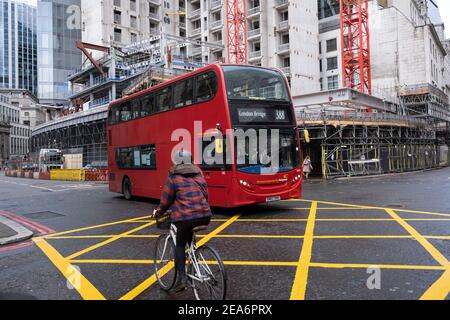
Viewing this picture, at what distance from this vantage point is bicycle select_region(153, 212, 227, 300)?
393 centimetres

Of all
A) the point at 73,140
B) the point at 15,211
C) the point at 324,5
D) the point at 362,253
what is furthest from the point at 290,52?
the point at 362,253

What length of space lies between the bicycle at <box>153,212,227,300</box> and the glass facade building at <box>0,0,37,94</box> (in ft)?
435

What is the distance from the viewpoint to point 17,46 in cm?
11856

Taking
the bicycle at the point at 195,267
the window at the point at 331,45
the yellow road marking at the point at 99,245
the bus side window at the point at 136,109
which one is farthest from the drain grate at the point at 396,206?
the window at the point at 331,45

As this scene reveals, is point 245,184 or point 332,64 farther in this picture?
point 332,64

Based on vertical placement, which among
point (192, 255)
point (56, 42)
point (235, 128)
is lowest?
point (192, 255)

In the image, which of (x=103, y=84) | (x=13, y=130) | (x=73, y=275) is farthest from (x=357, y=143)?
(x=13, y=130)

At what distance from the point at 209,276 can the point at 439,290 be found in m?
2.82

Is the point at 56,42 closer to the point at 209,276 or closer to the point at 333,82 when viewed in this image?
the point at 333,82

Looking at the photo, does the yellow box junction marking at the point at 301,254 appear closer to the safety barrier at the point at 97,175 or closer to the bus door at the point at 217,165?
the bus door at the point at 217,165

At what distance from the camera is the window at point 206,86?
34.2 feet

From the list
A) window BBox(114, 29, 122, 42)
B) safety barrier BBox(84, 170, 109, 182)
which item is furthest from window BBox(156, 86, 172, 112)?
window BBox(114, 29, 122, 42)
